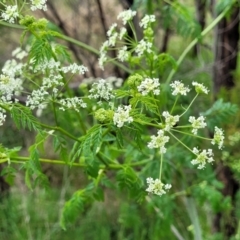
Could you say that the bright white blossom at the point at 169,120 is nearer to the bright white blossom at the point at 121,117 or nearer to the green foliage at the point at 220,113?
the bright white blossom at the point at 121,117

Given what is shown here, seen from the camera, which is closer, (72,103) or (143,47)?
(72,103)

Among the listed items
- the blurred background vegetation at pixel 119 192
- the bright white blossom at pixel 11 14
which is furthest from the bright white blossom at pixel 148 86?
the blurred background vegetation at pixel 119 192

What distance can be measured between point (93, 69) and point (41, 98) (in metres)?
1.65

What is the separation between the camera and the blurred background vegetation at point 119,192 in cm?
252

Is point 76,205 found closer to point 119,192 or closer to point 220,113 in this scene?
point 220,113

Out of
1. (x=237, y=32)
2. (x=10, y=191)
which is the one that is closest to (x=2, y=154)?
(x=237, y=32)

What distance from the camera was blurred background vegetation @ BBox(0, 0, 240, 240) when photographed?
252 cm

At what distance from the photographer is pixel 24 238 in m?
2.70

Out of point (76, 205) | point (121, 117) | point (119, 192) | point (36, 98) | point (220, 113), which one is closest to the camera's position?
point (121, 117)

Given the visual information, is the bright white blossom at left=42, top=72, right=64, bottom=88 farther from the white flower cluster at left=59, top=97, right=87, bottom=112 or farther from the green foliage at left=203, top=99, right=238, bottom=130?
the green foliage at left=203, top=99, right=238, bottom=130

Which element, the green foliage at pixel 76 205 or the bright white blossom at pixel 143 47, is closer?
the bright white blossom at pixel 143 47

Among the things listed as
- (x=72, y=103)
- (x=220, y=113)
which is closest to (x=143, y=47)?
(x=72, y=103)

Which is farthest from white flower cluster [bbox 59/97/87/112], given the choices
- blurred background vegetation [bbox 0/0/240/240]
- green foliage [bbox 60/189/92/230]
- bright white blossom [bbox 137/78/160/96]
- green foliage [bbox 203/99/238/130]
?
blurred background vegetation [bbox 0/0/240/240]

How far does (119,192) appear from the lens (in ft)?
8.02
